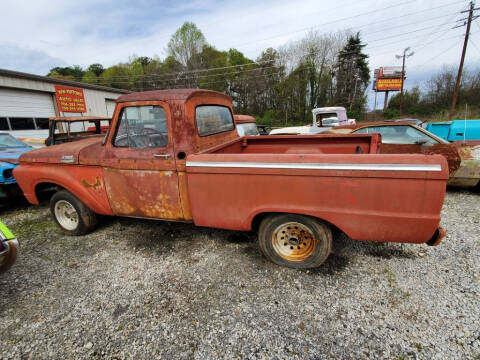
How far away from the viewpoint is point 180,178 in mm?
2664

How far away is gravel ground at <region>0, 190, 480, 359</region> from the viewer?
6.00 ft

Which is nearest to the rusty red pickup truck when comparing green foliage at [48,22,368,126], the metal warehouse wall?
the metal warehouse wall

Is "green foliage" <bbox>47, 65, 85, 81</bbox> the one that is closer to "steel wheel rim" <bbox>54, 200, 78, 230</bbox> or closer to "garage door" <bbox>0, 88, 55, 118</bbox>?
"garage door" <bbox>0, 88, 55, 118</bbox>

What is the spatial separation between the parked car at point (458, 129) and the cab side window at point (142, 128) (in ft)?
23.9

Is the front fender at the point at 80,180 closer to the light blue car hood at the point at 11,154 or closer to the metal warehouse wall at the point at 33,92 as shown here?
the light blue car hood at the point at 11,154

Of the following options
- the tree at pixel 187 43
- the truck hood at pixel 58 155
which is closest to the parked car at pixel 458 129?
the truck hood at pixel 58 155

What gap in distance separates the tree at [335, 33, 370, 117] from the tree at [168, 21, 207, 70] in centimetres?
1959

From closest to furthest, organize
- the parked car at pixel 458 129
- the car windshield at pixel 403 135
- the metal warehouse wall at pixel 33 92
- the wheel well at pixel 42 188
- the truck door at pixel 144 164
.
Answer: the truck door at pixel 144 164 < the wheel well at pixel 42 188 < the car windshield at pixel 403 135 < the parked car at pixel 458 129 < the metal warehouse wall at pixel 33 92

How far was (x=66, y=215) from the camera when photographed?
145 inches

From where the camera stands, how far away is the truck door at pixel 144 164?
106 inches

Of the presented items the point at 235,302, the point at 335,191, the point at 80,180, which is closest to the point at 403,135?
the point at 335,191

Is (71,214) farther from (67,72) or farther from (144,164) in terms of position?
(67,72)

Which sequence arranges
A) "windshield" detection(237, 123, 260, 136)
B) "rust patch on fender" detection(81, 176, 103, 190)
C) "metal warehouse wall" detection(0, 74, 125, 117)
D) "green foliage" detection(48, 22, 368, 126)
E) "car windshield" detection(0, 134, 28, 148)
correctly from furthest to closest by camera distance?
"green foliage" detection(48, 22, 368, 126) < "metal warehouse wall" detection(0, 74, 125, 117) < "windshield" detection(237, 123, 260, 136) < "car windshield" detection(0, 134, 28, 148) < "rust patch on fender" detection(81, 176, 103, 190)

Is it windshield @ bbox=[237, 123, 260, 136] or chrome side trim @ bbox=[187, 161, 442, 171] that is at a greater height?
windshield @ bbox=[237, 123, 260, 136]
